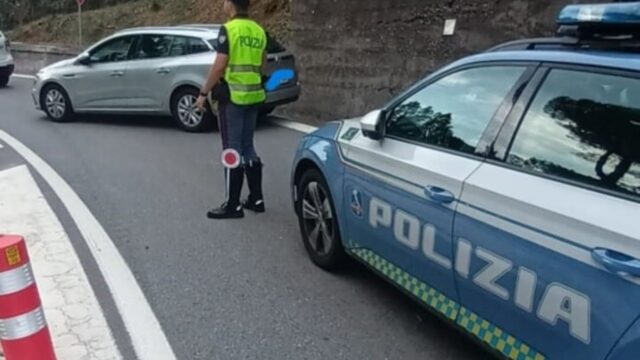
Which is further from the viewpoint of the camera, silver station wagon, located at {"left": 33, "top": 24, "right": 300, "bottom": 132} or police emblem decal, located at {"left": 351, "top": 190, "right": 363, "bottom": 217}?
silver station wagon, located at {"left": 33, "top": 24, "right": 300, "bottom": 132}

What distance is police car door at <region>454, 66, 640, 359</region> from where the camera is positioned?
2.35m

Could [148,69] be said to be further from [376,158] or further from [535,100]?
[535,100]

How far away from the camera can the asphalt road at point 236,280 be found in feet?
12.3

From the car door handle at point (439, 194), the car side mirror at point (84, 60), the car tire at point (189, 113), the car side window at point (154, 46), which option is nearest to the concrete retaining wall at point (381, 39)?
the car tire at point (189, 113)

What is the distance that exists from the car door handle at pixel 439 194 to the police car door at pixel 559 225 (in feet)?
0.35

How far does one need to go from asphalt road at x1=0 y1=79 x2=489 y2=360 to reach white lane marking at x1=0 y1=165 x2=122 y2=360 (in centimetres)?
16

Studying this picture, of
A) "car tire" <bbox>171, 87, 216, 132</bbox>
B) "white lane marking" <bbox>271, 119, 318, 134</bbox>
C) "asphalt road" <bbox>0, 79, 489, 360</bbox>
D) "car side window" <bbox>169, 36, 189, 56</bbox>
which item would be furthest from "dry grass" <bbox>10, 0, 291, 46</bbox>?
"asphalt road" <bbox>0, 79, 489, 360</bbox>

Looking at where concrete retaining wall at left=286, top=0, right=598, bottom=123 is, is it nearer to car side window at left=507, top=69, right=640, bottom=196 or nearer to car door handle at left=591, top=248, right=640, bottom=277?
car side window at left=507, top=69, right=640, bottom=196

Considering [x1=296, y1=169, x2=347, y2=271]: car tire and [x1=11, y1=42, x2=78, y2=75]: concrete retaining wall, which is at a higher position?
[x1=296, y1=169, x2=347, y2=271]: car tire

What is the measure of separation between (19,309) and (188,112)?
803 centimetres

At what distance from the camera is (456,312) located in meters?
3.20

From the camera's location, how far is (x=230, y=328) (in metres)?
3.92

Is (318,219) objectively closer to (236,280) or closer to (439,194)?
(236,280)

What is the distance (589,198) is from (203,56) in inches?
354
